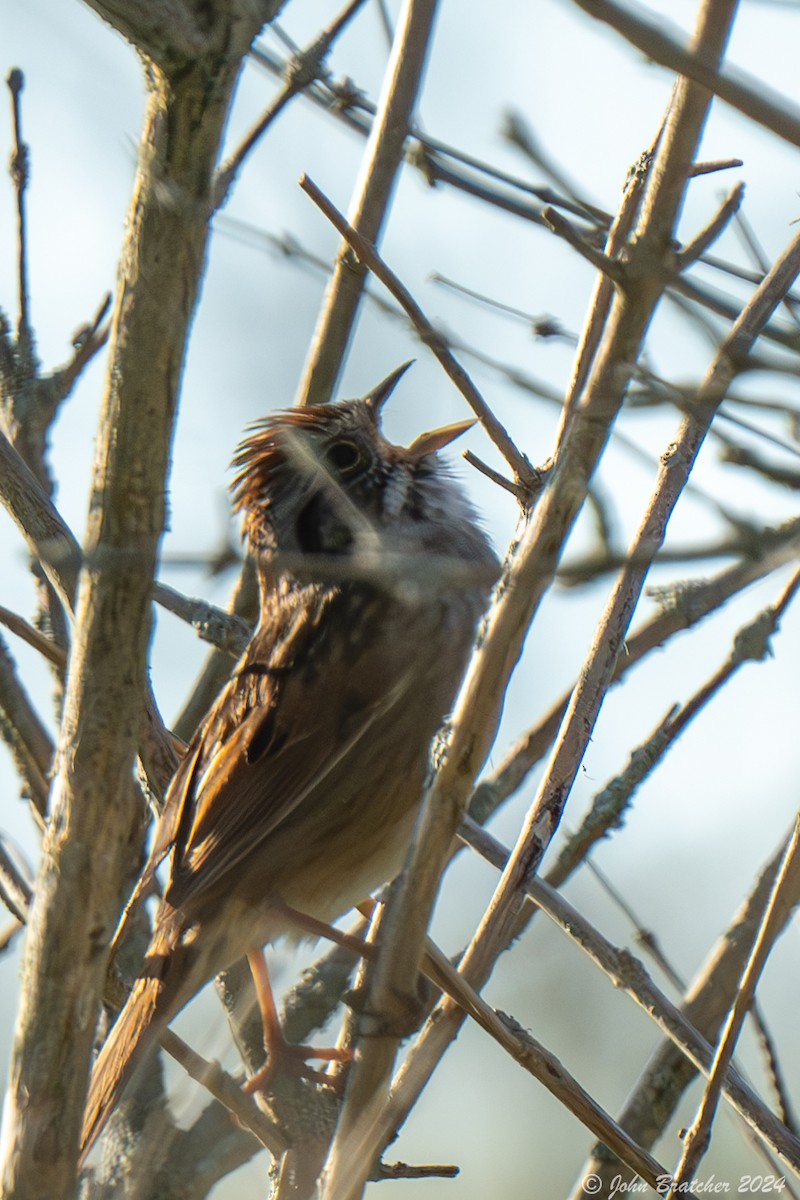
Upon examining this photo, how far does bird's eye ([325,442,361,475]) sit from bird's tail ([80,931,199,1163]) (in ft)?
5.26

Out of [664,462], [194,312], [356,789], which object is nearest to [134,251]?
[194,312]

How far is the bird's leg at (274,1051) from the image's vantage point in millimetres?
3533

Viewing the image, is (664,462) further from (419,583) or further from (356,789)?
(356,789)

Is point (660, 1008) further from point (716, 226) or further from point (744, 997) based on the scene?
point (716, 226)

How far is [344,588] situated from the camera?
3.91 meters

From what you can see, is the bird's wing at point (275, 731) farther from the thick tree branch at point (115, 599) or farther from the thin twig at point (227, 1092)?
the thick tree branch at point (115, 599)

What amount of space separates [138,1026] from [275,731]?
35.4 inches

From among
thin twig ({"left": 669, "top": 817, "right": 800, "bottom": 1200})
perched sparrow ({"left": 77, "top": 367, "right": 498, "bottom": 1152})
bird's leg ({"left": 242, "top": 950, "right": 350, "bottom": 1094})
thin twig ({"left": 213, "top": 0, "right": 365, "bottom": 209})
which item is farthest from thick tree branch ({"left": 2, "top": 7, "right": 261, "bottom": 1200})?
thin twig ({"left": 213, "top": 0, "right": 365, "bottom": 209})

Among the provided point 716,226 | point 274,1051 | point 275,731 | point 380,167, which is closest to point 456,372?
point 716,226

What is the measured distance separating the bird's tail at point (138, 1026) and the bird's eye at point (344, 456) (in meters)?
1.60

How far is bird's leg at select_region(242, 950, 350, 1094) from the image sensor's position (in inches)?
139

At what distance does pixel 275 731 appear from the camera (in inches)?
149

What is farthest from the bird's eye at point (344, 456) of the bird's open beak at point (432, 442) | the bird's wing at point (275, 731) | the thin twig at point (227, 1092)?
the thin twig at point (227, 1092)

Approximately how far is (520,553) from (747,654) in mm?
1441
